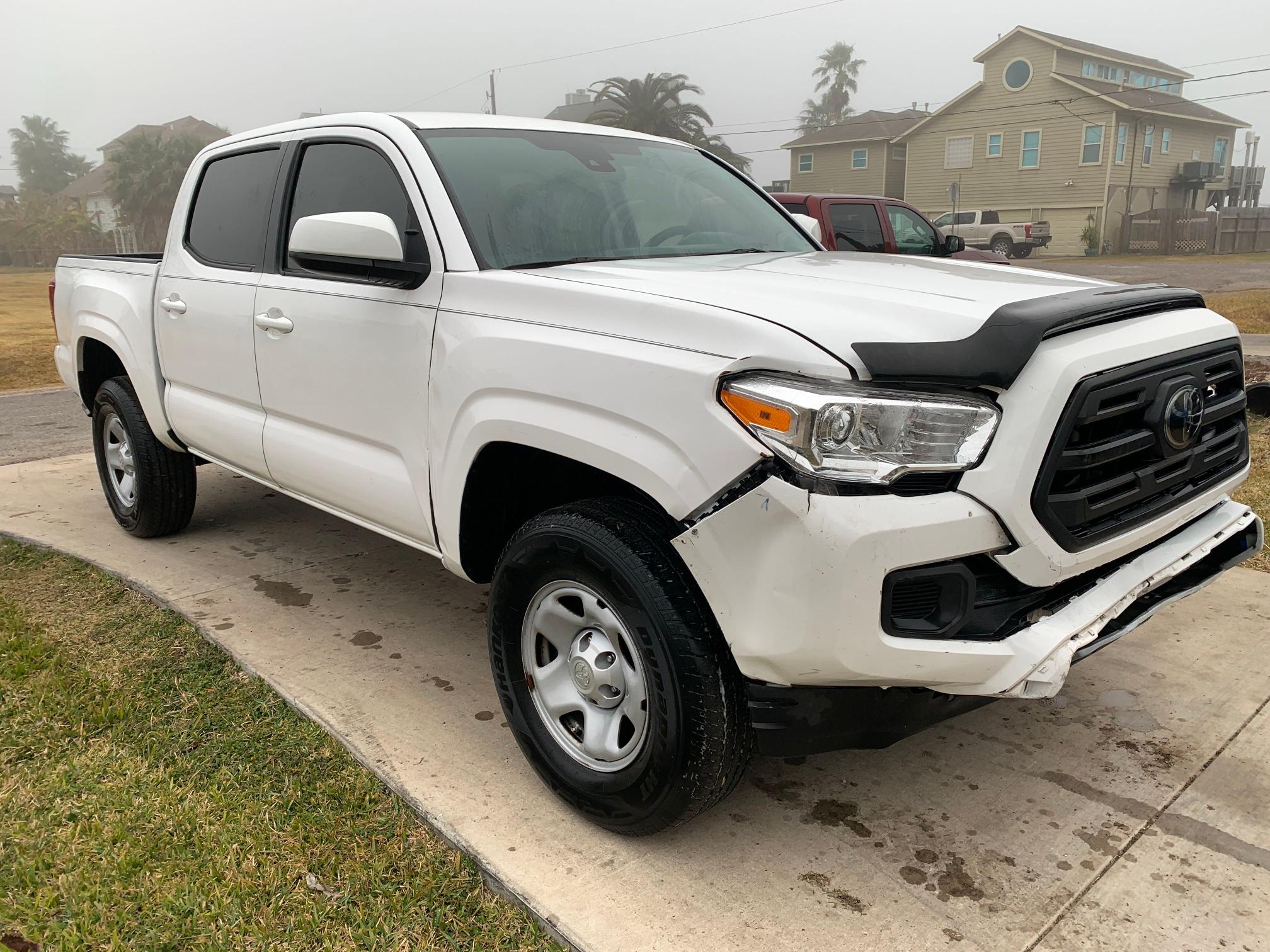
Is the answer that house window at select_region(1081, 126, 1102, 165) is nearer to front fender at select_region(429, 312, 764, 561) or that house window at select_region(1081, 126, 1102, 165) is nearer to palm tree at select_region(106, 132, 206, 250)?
front fender at select_region(429, 312, 764, 561)

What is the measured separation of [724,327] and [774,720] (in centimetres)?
86

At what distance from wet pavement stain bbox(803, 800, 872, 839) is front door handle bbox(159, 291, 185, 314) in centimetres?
320

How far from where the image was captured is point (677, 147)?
4.10 m

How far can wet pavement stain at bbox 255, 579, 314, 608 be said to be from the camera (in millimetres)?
4220

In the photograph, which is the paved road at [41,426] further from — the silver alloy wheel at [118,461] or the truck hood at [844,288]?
the truck hood at [844,288]

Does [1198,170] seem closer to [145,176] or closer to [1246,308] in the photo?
[1246,308]

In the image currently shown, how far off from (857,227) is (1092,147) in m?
31.7

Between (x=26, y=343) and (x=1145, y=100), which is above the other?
(x=1145, y=100)

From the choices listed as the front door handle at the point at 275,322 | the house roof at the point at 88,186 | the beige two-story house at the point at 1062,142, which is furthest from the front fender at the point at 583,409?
the house roof at the point at 88,186

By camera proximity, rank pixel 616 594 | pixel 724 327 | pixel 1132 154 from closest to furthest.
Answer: pixel 724 327 → pixel 616 594 → pixel 1132 154

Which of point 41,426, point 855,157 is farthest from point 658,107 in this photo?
point 41,426

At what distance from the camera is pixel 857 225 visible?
36.7 feet

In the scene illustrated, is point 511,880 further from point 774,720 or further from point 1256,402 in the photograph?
point 1256,402

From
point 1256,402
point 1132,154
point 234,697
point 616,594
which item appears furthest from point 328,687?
point 1132,154
